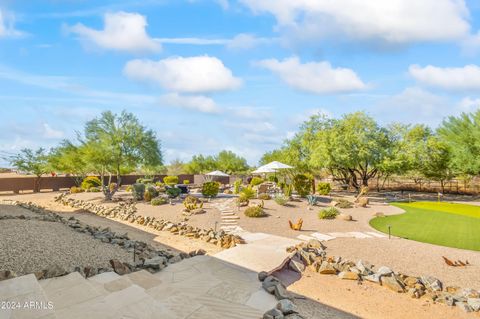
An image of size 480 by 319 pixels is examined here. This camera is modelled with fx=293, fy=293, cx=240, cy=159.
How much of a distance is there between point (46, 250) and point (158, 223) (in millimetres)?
6808

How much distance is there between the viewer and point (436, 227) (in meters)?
12.0

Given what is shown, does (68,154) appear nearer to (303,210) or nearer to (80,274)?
(303,210)

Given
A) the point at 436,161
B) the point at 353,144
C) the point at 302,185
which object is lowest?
the point at 302,185

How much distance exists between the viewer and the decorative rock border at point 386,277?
5.76 m

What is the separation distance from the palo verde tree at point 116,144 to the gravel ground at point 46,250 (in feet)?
40.3

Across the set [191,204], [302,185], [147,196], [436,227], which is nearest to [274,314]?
[436,227]

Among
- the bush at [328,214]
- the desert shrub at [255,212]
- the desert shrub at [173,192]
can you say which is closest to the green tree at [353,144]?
the bush at [328,214]

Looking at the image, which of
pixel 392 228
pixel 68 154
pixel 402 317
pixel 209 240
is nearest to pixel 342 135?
pixel 392 228

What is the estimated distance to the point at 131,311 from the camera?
359 cm

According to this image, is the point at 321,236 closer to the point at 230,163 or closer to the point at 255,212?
the point at 255,212

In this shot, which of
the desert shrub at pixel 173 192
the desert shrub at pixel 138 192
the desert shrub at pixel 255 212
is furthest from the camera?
the desert shrub at pixel 138 192

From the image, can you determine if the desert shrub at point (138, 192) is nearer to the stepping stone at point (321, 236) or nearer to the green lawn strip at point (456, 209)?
the stepping stone at point (321, 236)

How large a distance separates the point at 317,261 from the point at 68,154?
2141 centimetres

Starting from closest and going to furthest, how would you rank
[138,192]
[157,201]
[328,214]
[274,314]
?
[274,314] → [328,214] → [157,201] → [138,192]
